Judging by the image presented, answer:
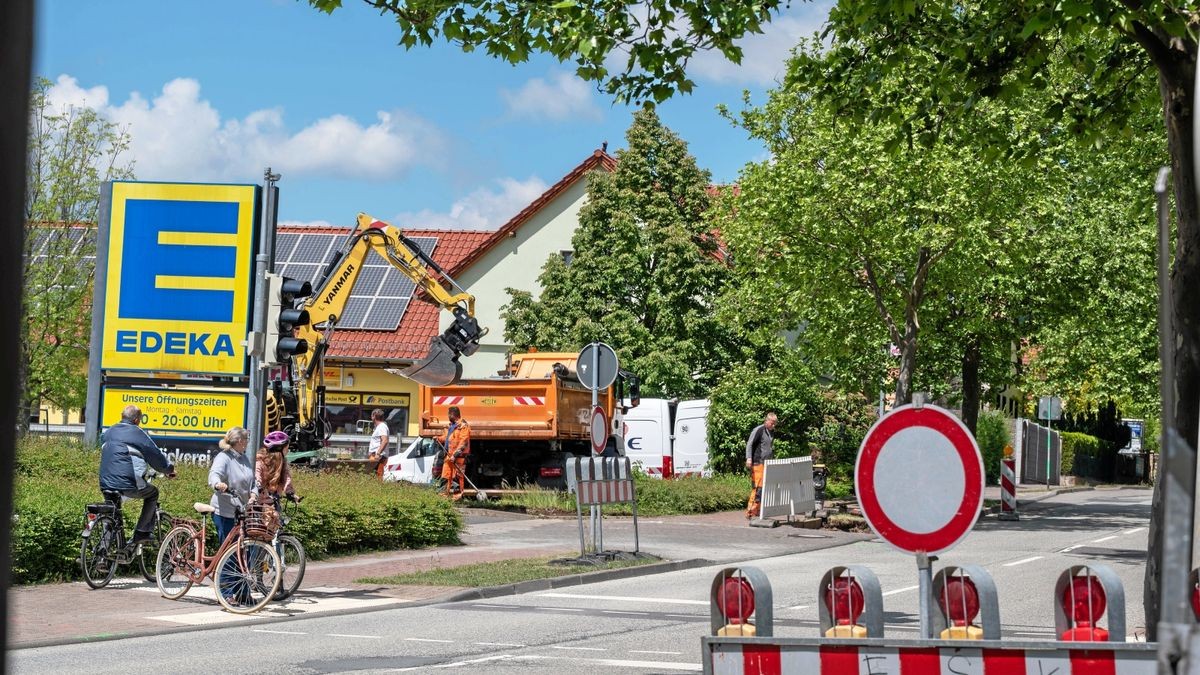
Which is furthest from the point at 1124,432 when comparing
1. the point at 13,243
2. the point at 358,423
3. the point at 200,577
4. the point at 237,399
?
the point at 13,243

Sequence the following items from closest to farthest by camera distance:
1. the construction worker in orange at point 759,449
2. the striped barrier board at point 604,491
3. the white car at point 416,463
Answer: the striped barrier board at point 604,491 < the construction worker in orange at point 759,449 < the white car at point 416,463

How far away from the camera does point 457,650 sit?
1070cm

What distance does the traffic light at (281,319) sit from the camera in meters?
15.0

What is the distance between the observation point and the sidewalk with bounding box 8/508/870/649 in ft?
40.2

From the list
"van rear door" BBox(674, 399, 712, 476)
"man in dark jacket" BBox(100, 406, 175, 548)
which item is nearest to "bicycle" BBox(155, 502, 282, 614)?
"man in dark jacket" BBox(100, 406, 175, 548)

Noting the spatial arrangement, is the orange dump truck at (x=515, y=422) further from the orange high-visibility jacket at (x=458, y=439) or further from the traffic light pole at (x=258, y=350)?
the traffic light pole at (x=258, y=350)

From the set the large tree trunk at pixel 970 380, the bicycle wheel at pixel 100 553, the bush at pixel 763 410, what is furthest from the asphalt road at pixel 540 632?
the bush at pixel 763 410

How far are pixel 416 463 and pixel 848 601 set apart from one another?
2452 centimetres

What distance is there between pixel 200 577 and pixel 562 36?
23.6 ft

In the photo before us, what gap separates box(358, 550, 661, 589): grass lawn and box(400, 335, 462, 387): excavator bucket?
8851 millimetres

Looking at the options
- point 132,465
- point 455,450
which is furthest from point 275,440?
point 455,450

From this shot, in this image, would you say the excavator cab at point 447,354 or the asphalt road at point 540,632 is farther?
the excavator cab at point 447,354

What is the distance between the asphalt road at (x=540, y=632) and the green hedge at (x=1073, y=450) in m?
35.9

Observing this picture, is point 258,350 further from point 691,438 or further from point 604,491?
point 691,438
